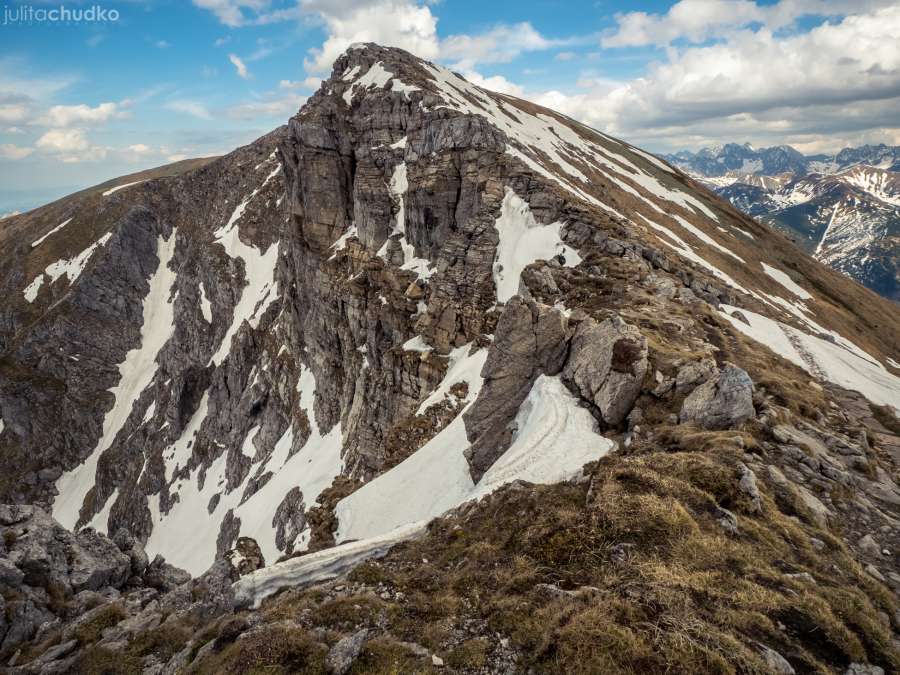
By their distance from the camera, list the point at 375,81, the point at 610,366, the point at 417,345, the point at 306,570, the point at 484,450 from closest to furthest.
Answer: the point at 306,570 < the point at 610,366 < the point at 484,450 < the point at 417,345 < the point at 375,81

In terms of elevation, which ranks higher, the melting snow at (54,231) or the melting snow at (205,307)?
the melting snow at (54,231)

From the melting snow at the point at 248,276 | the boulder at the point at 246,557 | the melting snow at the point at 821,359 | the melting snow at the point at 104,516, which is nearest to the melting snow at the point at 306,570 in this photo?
the boulder at the point at 246,557

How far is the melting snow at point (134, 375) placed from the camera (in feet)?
275

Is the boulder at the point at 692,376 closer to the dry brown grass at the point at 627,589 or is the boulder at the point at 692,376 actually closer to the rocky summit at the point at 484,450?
the rocky summit at the point at 484,450

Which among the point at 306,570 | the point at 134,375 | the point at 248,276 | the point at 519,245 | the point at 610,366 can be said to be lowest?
the point at 134,375

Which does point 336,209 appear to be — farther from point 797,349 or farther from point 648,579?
point 648,579

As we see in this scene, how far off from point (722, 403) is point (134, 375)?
11393 cm

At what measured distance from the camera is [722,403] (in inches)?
589

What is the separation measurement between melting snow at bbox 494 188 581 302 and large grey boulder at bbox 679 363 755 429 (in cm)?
1771

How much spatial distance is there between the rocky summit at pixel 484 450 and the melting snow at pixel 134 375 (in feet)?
5.27

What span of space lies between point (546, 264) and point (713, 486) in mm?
23111

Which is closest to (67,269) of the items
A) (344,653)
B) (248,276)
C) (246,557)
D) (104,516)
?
(248,276)

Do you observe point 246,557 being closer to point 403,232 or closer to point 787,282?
point 403,232

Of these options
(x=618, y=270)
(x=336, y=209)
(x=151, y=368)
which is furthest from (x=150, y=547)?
(x=618, y=270)
